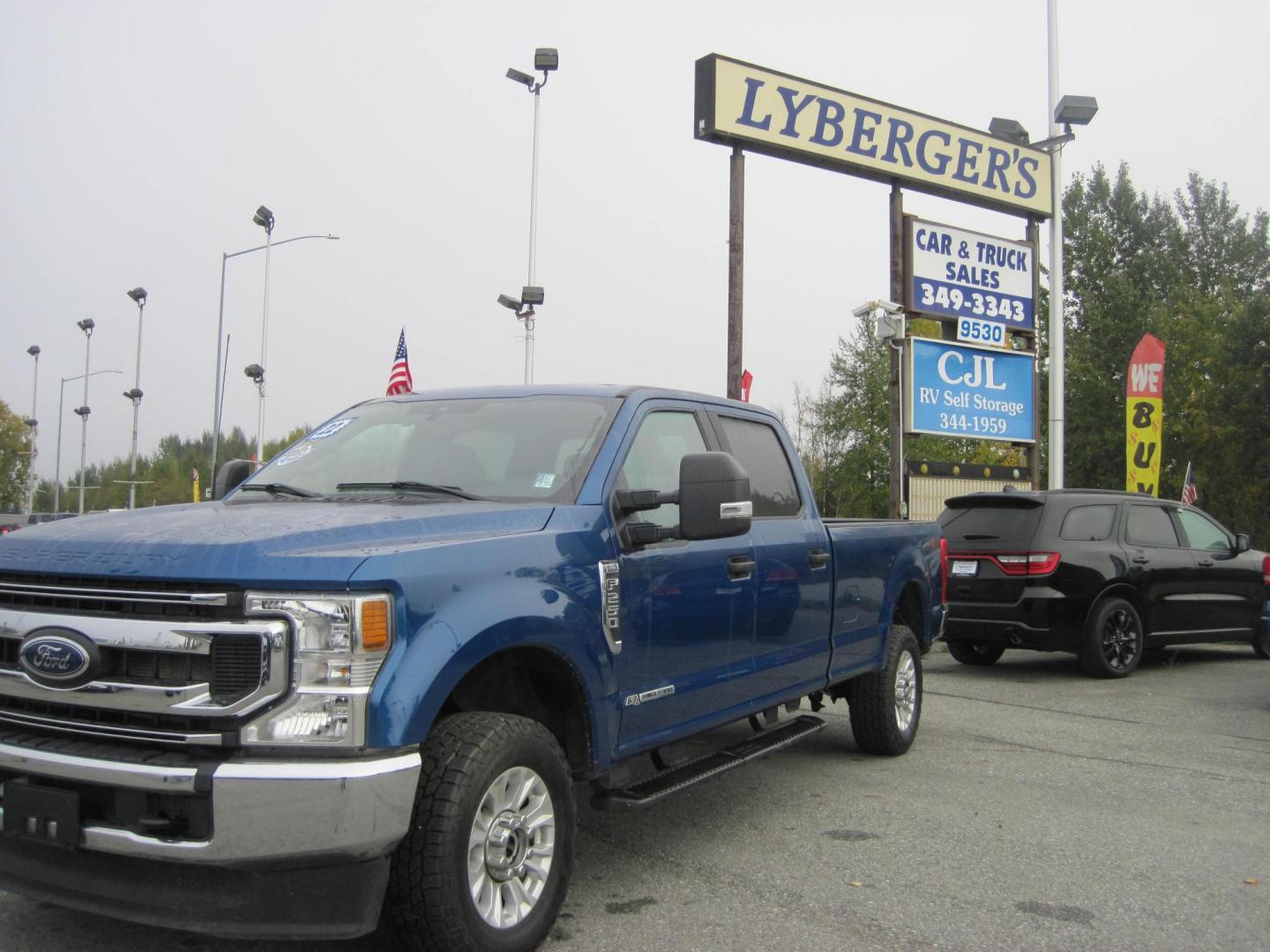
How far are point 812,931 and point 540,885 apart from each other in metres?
1.00

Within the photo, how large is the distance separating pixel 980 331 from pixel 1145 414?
2838mm

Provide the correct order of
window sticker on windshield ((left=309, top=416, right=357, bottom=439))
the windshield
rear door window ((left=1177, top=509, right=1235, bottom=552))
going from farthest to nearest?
rear door window ((left=1177, top=509, right=1235, bottom=552))
window sticker on windshield ((left=309, top=416, right=357, bottom=439))
the windshield

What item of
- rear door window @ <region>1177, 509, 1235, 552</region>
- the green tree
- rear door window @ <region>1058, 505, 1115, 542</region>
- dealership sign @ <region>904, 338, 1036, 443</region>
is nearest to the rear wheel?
rear door window @ <region>1058, 505, 1115, 542</region>

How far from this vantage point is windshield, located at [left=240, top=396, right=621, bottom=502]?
4.37 metres

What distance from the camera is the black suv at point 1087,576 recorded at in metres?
10.1

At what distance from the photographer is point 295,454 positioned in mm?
5047

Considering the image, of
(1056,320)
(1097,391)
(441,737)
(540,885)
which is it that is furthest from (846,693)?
(1097,391)

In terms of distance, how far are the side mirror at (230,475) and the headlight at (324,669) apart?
8.03 ft

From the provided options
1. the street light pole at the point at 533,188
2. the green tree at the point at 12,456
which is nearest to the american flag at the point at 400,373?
the street light pole at the point at 533,188

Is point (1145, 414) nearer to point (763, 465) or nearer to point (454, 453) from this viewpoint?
point (763, 465)

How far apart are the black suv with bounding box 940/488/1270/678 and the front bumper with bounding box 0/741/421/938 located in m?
8.15

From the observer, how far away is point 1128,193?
59906mm

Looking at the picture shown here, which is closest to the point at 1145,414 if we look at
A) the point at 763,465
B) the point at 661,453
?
the point at 763,465

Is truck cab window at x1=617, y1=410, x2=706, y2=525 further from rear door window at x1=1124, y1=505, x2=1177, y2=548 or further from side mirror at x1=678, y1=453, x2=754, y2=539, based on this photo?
rear door window at x1=1124, y1=505, x2=1177, y2=548
